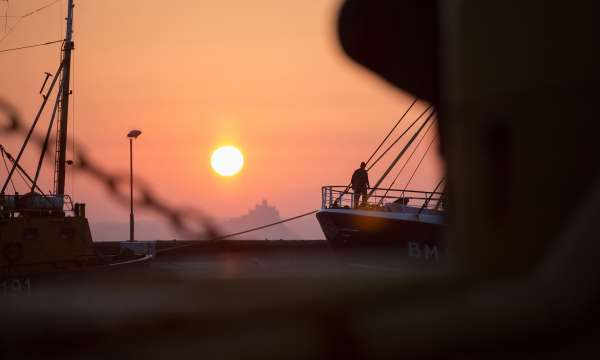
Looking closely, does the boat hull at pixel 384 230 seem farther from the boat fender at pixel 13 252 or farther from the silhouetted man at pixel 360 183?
the boat fender at pixel 13 252

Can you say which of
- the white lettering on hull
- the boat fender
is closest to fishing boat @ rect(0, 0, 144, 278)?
the boat fender

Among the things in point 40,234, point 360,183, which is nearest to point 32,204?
point 40,234

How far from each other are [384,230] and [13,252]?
11183 millimetres

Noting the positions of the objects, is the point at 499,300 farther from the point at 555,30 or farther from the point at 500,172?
the point at 555,30

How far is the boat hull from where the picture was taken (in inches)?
679

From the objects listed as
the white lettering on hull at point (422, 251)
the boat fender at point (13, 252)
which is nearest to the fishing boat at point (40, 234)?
the boat fender at point (13, 252)

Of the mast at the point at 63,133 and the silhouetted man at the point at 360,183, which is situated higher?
the mast at the point at 63,133

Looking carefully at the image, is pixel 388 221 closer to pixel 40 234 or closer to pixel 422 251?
pixel 422 251

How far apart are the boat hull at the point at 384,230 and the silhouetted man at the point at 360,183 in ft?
2.19

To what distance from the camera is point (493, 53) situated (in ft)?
5.01

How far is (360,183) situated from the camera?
69.8ft

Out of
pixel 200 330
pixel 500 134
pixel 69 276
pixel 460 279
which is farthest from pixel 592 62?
pixel 69 276

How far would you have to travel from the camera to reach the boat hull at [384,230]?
1723 cm

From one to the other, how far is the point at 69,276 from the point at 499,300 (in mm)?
20223
